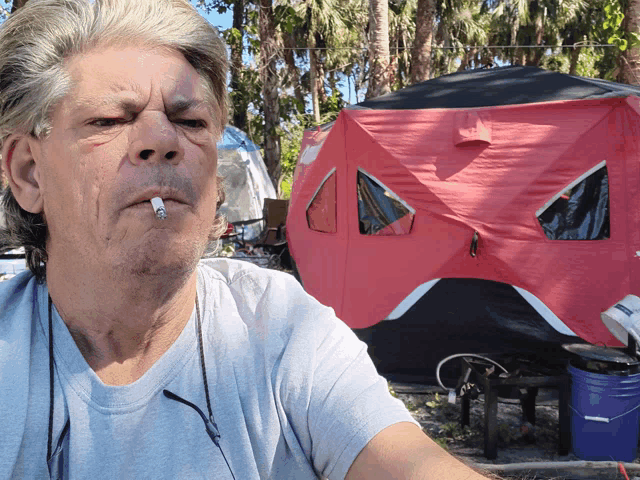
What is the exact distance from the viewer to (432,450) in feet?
3.75

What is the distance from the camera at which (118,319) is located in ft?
4.45

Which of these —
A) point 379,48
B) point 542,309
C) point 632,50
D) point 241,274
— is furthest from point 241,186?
point 241,274

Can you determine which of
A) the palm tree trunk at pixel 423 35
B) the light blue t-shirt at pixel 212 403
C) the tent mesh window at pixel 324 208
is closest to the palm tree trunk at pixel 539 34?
the palm tree trunk at pixel 423 35

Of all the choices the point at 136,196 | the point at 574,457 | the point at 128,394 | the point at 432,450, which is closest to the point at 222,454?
the point at 128,394

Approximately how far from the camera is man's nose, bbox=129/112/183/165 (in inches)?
50.1

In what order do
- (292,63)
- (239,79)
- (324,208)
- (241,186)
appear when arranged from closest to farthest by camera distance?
(324,208), (241,186), (239,79), (292,63)

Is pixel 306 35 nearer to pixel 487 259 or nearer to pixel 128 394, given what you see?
pixel 487 259

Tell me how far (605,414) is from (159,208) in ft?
11.9

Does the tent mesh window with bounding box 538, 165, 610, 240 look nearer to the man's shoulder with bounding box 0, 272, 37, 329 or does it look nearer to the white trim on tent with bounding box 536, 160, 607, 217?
the white trim on tent with bounding box 536, 160, 607, 217

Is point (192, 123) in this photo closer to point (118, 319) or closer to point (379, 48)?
point (118, 319)

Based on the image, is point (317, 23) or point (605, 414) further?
point (317, 23)

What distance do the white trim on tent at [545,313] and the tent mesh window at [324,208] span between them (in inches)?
75.0

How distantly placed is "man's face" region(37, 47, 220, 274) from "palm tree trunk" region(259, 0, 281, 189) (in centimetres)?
1217

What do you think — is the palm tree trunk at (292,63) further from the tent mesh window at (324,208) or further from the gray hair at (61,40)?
the gray hair at (61,40)
